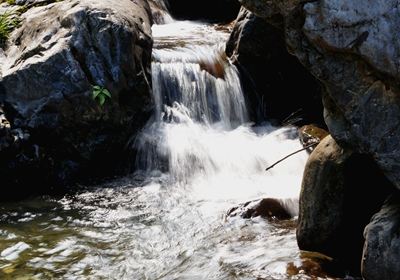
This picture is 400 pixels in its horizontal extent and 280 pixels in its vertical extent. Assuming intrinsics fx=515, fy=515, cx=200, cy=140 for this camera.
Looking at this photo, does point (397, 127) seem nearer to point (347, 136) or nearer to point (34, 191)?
Result: point (347, 136)

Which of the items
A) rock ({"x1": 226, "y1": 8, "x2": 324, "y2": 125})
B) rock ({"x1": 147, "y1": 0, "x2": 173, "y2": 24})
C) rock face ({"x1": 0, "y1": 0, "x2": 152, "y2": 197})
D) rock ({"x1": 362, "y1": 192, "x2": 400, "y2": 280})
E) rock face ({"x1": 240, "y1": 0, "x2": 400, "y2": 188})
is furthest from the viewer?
rock ({"x1": 147, "y1": 0, "x2": 173, "y2": 24})

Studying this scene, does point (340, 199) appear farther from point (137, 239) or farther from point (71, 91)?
point (71, 91)

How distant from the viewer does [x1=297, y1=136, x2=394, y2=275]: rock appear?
5270mm

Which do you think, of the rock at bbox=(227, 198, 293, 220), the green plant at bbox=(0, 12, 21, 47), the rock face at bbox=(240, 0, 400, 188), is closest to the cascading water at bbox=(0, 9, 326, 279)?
the rock at bbox=(227, 198, 293, 220)

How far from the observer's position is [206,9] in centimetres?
1619

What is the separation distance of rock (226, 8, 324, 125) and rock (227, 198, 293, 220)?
4.12 meters

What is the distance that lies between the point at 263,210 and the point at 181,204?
1.39m

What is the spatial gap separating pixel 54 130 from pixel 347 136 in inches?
209

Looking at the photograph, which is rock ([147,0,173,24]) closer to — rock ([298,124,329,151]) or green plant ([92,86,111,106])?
green plant ([92,86,111,106])

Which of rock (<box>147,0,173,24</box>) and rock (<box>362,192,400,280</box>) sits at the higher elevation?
rock (<box>147,0,173,24</box>)

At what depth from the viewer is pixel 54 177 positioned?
8547 millimetres

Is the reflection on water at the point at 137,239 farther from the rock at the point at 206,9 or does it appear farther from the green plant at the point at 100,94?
the rock at the point at 206,9

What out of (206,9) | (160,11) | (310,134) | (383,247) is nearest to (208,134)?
(310,134)

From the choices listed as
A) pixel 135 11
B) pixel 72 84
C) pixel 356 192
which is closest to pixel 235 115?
pixel 135 11
